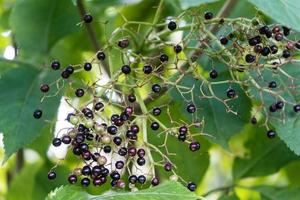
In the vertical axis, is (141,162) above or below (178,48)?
below

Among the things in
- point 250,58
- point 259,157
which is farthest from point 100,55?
point 259,157

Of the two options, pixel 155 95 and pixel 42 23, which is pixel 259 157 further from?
pixel 42 23

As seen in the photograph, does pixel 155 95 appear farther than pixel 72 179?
Yes

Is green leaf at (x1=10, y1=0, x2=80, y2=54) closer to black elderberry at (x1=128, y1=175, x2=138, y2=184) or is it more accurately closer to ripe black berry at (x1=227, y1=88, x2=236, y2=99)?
ripe black berry at (x1=227, y1=88, x2=236, y2=99)

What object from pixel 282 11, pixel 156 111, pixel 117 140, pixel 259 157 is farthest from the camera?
pixel 259 157

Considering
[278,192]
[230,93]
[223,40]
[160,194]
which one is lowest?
[278,192]

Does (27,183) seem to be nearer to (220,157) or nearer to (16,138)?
(16,138)

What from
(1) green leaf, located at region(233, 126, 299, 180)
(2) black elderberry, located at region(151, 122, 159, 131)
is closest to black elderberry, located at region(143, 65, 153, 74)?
(2) black elderberry, located at region(151, 122, 159, 131)

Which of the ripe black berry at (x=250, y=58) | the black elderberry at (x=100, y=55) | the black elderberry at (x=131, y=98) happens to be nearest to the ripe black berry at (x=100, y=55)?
the black elderberry at (x=100, y=55)
